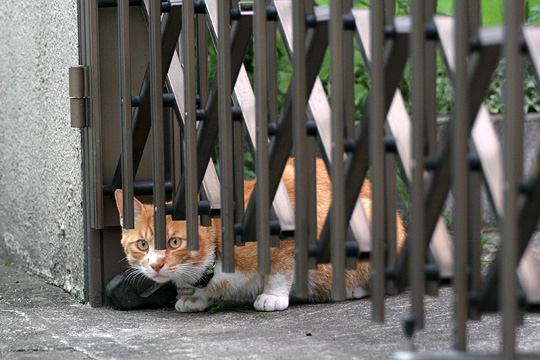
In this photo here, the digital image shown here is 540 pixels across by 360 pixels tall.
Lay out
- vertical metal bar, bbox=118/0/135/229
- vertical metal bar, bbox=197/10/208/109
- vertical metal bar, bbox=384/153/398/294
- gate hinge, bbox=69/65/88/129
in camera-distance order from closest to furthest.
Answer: vertical metal bar, bbox=384/153/398/294 → vertical metal bar, bbox=197/10/208/109 → vertical metal bar, bbox=118/0/135/229 → gate hinge, bbox=69/65/88/129

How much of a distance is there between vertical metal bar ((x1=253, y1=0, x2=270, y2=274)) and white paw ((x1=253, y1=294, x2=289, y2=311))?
33.7 inches

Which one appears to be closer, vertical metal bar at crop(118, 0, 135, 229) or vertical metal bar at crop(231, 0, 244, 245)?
vertical metal bar at crop(231, 0, 244, 245)

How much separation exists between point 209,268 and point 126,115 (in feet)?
2.08

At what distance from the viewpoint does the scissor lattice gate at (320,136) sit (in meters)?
2.48

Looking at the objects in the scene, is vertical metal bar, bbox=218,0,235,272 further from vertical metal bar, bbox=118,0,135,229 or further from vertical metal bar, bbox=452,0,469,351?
vertical metal bar, bbox=452,0,469,351

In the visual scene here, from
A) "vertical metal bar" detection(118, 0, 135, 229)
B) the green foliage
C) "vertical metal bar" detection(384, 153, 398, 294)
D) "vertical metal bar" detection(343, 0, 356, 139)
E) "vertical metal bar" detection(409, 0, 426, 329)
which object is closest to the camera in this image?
"vertical metal bar" detection(409, 0, 426, 329)

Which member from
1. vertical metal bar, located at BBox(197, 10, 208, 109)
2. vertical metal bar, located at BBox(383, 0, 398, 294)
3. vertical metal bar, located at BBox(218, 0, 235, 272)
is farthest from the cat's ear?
vertical metal bar, located at BBox(383, 0, 398, 294)

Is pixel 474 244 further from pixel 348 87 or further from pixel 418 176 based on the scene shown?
pixel 348 87

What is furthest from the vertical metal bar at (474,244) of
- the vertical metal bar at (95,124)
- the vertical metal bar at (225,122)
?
Answer: the vertical metal bar at (95,124)

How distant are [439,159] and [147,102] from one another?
154cm

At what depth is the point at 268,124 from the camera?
10.7 feet

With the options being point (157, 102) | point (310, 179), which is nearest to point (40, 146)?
point (157, 102)

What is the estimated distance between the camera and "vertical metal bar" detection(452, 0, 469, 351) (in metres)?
2.46

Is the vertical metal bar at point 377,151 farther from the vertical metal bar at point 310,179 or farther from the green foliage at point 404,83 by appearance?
the green foliage at point 404,83
